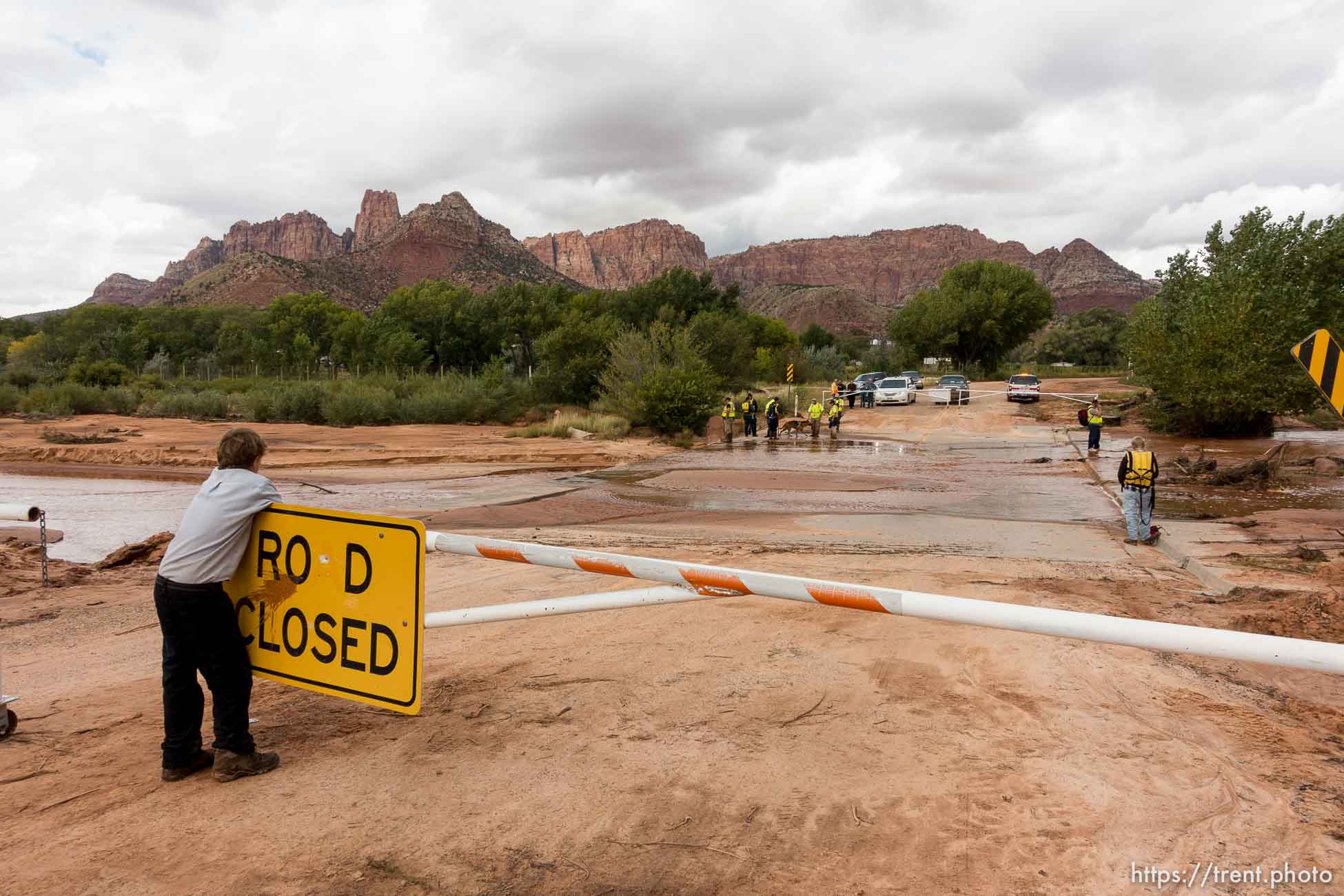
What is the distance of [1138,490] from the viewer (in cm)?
1204

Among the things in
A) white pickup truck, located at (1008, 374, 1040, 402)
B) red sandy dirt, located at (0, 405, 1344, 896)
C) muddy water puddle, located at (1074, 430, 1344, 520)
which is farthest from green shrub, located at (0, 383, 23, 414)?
white pickup truck, located at (1008, 374, 1040, 402)

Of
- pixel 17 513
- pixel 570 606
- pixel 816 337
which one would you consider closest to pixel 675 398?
pixel 17 513

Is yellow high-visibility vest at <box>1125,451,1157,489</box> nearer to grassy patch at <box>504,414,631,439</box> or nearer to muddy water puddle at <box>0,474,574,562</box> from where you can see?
muddy water puddle at <box>0,474,574,562</box>

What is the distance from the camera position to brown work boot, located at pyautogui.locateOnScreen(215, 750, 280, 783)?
4.09 meters

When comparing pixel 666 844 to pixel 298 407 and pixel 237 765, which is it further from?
pixel 298 407

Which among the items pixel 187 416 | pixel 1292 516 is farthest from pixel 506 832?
pixel 187 416

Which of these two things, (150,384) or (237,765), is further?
(150,384)

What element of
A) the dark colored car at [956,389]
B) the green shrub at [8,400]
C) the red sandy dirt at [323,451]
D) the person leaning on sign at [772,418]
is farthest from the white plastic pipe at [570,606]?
the green shrub at [8,400]

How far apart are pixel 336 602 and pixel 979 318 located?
246 feet

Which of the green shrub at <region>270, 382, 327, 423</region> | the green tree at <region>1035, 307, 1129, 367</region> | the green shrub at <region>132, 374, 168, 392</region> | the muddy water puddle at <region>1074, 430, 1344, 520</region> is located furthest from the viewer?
the green tree at <region>1035, 307, 1129, 367</region>

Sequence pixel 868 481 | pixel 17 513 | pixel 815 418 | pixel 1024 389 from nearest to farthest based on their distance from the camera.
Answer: pixel 17 513 < pixel 868 481 < pixel 815 418 < pixel 1024 389

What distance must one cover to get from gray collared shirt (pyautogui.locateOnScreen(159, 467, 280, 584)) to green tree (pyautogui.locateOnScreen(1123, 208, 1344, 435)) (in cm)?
3022

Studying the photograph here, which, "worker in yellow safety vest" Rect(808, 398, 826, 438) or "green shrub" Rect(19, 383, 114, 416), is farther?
"green shrub" Rect(19, 383, 114, 416)

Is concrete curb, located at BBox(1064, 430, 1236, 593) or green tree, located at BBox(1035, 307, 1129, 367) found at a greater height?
→ green tree, located at BBox(1035, 307, 1129, 367)
